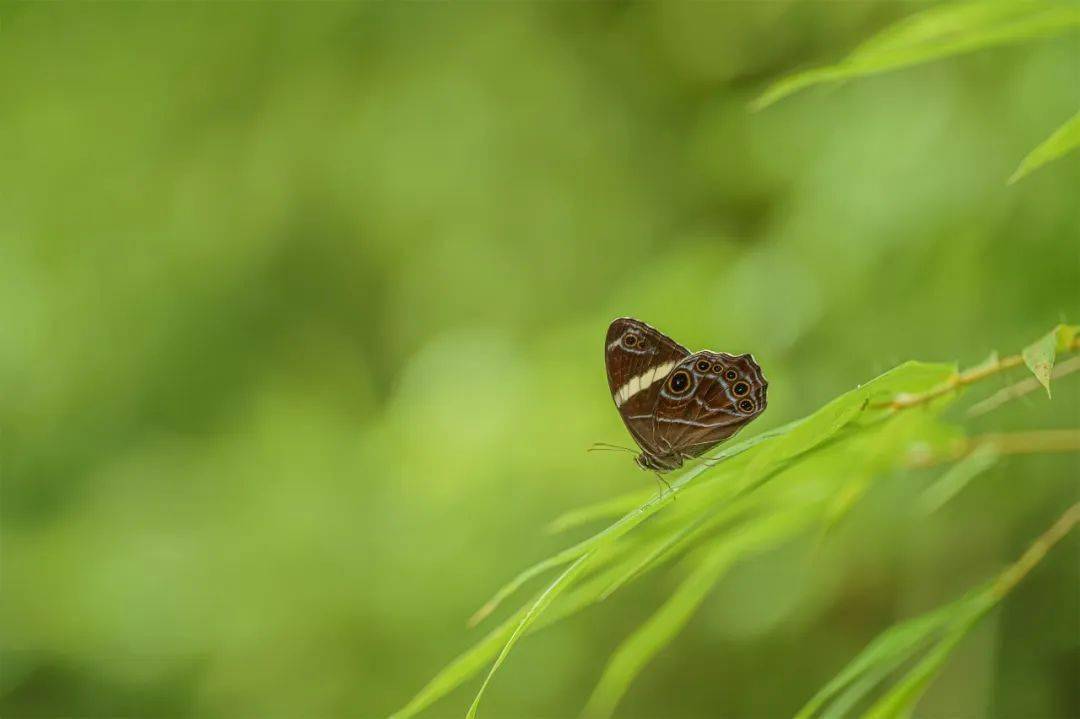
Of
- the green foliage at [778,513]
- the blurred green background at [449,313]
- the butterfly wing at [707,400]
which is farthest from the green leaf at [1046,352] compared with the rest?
the blurred green background at [449,313]

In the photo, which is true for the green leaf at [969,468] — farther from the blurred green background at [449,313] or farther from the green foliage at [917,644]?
the blurred green background at [449,313]

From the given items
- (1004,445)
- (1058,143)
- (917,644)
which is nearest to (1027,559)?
(917,644)

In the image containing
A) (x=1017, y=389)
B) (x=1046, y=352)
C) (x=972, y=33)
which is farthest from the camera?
(x=1017, y=389)

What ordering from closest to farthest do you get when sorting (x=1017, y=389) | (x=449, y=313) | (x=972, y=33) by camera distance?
(x=972, y=33)
(x=1017, y=389)
(x=449, y=313)

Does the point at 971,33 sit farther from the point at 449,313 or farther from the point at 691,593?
the point at 449,313

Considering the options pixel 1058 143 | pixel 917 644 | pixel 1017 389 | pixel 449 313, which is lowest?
pixel 917 644

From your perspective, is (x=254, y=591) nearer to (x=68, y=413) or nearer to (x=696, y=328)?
(x=68, y=413)

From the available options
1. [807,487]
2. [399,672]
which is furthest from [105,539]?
[807,487]
